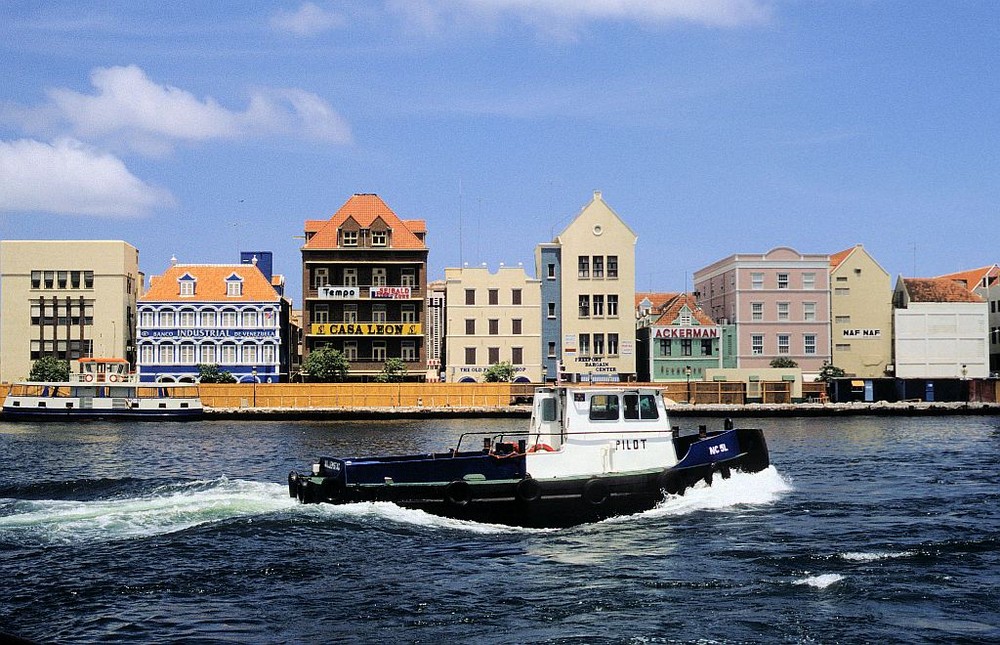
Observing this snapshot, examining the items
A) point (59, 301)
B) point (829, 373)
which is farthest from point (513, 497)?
point (59, 301)

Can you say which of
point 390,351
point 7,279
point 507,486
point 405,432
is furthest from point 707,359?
point 507,486

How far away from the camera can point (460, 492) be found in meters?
28.0

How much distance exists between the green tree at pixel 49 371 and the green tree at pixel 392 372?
2790 centimetres

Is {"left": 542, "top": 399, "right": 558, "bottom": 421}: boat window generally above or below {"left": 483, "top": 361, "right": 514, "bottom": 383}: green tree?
below

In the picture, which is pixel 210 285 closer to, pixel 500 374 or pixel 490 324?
pixel 490 324

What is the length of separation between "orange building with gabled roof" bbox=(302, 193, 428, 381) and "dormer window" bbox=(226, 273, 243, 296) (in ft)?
19.9

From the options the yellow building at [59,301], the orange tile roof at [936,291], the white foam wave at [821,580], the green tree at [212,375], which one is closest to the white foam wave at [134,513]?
the white foam wave at [821,580]

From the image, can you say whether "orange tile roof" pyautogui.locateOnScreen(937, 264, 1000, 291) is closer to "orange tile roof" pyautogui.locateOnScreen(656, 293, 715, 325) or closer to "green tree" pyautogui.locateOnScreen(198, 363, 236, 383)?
"orange tile roof" pyautogui.locateOnScreen(656, 293, 715, 325)

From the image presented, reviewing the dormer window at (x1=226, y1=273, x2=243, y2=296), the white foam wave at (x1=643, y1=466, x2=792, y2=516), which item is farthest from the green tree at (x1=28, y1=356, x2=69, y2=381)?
the white foam wave at (x1=643, y1=466, x2=792, y2=516)

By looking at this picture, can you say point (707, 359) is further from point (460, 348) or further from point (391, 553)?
point (391, 553)

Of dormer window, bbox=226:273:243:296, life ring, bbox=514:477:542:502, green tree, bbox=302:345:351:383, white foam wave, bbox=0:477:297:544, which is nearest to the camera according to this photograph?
white foam wave, bbox=0:477:297:544

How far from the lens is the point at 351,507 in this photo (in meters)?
28.2

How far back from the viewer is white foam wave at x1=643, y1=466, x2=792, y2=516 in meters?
29.5

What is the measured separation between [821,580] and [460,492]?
9809mm
